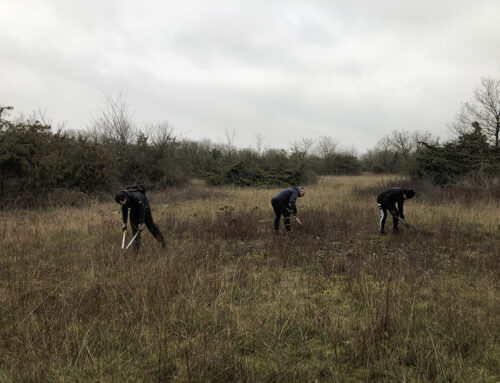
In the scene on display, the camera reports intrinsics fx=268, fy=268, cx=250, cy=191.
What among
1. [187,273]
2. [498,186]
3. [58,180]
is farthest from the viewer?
[58,180]

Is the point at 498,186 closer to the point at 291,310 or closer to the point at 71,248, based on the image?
the point at 291,310

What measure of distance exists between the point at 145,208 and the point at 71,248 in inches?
75.2

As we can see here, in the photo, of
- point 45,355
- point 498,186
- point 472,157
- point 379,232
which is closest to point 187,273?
point 45,355

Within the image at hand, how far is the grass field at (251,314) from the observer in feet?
7.52

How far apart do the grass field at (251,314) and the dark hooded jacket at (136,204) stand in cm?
71

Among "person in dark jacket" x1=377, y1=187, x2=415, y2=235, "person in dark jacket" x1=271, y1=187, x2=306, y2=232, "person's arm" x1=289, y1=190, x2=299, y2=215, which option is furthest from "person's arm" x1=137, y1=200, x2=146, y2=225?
"person in dark jacket" x1=377, y1=187, x2=415, y2=235

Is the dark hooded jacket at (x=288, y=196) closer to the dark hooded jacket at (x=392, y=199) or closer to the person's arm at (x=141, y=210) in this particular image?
the dark hooded jacket at (x=392, y=199)

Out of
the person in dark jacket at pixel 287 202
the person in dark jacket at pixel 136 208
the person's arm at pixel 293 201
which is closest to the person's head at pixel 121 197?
the person in dark jacket at pixel 136 208

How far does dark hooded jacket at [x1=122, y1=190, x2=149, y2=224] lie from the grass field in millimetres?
711

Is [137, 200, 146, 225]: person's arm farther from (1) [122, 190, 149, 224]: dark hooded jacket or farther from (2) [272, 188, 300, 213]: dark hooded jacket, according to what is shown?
(2) [272, 188, 300, 213]: dark hooded jacket

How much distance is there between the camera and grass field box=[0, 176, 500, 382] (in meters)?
2.29

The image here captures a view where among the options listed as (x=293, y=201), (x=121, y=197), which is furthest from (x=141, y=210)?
(x=293, y=201)

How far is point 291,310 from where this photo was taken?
3109mm

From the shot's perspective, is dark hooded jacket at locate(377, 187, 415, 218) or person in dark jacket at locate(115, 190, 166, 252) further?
dark hooded jacket at locate(377, 187, 415, 218)
